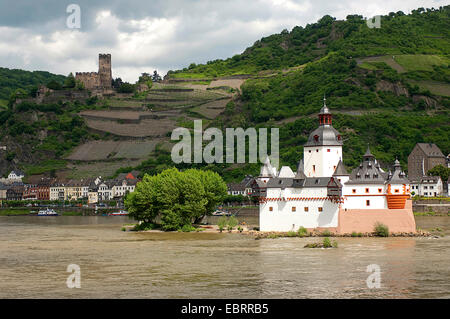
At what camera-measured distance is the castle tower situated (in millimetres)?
64625

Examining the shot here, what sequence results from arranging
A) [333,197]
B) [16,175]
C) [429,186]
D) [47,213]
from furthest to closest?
[16,175]
[47,213]
[429,186]
[333,197]

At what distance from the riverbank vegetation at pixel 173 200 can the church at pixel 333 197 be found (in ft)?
31.4

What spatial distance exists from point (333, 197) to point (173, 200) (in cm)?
1747

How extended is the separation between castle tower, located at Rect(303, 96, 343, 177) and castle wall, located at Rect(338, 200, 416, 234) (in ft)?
16.9

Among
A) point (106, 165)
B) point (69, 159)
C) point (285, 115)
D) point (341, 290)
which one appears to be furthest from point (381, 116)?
point (341, 290)

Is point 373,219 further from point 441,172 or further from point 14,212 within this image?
point 14,212

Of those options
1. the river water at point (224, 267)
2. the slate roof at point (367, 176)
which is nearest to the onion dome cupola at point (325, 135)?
the slate roof at point (367, 176)

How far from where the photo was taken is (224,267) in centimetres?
4325

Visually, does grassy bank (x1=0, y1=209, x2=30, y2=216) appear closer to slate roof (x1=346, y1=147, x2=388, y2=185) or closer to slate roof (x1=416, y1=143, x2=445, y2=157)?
slate roof (x1=416, y1=143, x2=445, y2=157)

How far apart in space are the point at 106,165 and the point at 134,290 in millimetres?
139658

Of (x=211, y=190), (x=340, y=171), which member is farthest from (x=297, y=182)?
(x=211, y=190)

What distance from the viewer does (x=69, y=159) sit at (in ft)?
589

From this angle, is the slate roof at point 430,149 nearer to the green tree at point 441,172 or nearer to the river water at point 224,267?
the green tree at point 441,172

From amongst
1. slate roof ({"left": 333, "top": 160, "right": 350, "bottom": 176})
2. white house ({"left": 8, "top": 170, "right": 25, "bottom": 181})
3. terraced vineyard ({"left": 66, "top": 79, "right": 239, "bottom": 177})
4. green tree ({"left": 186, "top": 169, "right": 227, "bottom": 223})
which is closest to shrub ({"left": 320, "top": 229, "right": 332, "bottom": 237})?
slate roof ({"left": 333, "top": 160, "right": 350, "bottom": 176})
